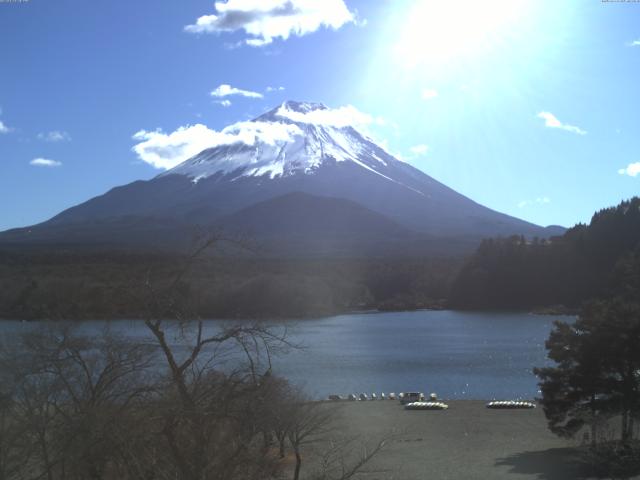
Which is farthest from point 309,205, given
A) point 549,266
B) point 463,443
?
point 463,443

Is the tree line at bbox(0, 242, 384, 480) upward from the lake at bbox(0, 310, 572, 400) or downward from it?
upward

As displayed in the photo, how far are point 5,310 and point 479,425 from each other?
11810mm

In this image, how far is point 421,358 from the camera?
3073 centimetres

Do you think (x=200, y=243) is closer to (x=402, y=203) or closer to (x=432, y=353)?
(x=432, y=353)

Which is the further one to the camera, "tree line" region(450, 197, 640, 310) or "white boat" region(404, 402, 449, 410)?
"tree line" region(450, 197, 640, 310)

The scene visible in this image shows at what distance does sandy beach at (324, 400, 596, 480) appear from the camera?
11.9 m

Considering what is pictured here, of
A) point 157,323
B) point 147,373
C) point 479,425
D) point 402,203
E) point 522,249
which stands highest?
point 402,203

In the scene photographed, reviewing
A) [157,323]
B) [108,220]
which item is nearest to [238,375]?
[157,323]

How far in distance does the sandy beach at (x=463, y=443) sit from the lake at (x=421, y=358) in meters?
2.40

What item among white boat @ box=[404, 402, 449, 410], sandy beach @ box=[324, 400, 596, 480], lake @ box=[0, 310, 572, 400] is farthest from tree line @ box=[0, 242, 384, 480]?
white boat @ box=[404, 402, 449, 410]

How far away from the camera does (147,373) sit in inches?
238

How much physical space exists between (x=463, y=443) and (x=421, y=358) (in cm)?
1597

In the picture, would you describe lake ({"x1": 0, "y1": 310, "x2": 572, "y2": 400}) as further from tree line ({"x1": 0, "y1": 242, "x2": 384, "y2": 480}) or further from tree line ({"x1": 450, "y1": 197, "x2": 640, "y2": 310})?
tree line ({"x1": 450, "y1": 197, "x2": 640, "y2": 310})

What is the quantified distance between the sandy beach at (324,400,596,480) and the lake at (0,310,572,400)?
2.40 meters
